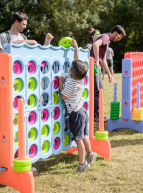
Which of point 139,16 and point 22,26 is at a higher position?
point 139,16

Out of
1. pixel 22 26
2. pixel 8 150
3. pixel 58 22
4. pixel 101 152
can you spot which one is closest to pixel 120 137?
pixel 101 152

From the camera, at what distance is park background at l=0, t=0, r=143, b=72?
2646cm

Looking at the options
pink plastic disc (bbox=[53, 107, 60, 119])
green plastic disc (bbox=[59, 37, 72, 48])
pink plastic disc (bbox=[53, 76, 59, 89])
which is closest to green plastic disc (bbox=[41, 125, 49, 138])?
pink plastic disc (bbox=[53, 107, 60, 119])

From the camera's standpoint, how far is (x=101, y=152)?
13.6 feet

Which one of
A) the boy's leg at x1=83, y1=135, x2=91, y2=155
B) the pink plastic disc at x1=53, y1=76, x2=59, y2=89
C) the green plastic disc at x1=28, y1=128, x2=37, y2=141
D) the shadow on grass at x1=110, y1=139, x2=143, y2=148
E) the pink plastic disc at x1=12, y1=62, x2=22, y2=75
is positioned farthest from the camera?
the shadow on grass at x1=110, y1=139, x2=143, y2=148

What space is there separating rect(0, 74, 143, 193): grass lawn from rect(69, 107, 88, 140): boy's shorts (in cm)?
41

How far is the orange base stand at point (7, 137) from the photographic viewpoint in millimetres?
2926

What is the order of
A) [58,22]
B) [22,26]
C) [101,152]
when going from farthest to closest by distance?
[58,22] → [22,26] → [101,152]

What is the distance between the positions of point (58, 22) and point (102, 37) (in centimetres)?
2169

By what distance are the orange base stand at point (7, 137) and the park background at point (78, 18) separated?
2365 cm

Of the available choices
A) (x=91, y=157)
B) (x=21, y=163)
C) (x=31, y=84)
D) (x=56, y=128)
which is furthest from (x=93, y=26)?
(x=21, y=163)

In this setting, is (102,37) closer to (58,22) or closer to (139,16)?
(58,22)

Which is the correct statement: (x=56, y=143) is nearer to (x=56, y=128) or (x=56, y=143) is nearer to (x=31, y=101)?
(x=56, y=128)

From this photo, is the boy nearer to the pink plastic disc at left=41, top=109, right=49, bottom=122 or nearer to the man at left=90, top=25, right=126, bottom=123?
the pink plastic disc at left=41, top=109, right=49, bottom=122
